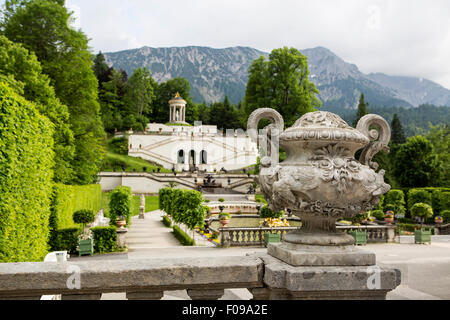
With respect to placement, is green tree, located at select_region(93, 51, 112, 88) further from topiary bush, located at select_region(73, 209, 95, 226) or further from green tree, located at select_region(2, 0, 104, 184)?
topiary bush, located at select_region(73, 209, 95, 226)

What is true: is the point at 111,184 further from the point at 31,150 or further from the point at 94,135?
the point at 31,150

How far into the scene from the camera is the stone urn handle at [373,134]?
12.4ft

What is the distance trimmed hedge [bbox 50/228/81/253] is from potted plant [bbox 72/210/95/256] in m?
0.33

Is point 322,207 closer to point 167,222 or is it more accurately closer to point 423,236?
point 423,236

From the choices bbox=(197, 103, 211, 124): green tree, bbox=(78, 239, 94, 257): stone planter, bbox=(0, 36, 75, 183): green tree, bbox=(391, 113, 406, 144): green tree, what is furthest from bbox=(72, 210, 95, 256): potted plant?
bbox=(197, 103, 211, 124): green tree

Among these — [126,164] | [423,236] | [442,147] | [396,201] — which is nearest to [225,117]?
[126,164]

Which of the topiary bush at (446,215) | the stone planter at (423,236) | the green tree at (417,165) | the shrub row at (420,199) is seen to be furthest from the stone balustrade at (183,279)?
the green tree at (417,165)

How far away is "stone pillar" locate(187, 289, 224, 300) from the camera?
10.6ft

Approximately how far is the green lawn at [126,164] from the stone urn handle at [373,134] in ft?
162

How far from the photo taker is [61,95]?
69.9 ft

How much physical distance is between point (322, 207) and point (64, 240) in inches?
529

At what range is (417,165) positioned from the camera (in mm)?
40688
